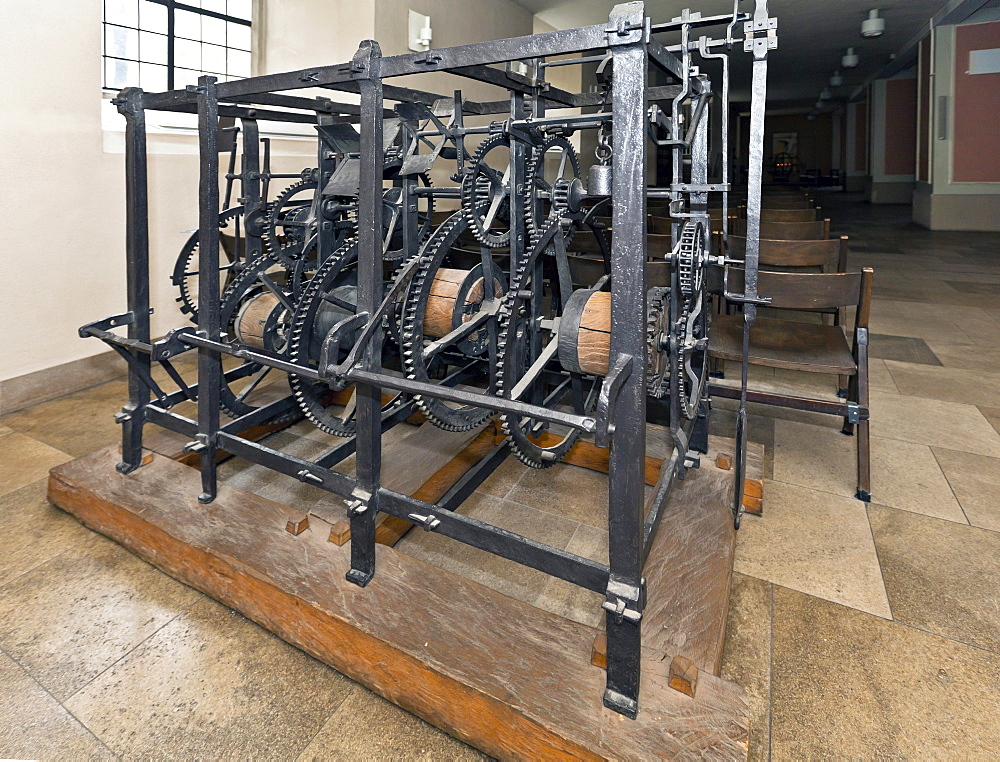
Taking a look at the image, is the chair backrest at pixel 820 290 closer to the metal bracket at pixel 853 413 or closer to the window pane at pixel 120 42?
the metal bracket at pixel 853 413

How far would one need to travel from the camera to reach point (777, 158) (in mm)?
20375

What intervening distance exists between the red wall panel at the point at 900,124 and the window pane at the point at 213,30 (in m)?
13.6

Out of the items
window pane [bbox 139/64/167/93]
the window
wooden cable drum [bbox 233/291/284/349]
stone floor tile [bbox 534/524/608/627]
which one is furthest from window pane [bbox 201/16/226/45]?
stone floor tile [bbox 534/524/608/627]

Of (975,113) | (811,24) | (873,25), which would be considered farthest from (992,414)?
(975,113)

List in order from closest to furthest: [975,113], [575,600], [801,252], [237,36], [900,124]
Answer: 1. [575,600]
2. [801,252]
3. [237,36]
4. [975,113]
5. [900,124]

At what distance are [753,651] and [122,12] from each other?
165 inches

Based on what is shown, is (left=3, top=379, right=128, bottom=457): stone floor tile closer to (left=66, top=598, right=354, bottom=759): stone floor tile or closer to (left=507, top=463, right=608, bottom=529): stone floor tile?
(left=66, top=598, right=354, bottom=759): stone floor tile

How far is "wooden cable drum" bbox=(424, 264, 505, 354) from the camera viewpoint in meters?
1.61

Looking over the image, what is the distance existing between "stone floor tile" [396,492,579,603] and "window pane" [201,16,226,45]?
3533 mm

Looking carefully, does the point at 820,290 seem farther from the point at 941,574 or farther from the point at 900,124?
the point at 900,124

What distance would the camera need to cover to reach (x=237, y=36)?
4.01 metres

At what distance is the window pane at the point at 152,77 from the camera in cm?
358

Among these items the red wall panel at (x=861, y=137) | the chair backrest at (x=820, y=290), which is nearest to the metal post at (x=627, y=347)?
the chair backrest at (x=820, y=290)

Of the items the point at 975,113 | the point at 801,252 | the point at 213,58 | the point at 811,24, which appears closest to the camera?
the point at 801,252
